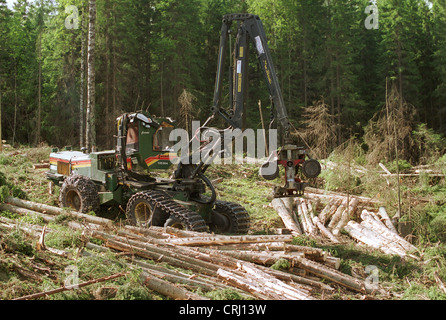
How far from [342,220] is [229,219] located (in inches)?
140

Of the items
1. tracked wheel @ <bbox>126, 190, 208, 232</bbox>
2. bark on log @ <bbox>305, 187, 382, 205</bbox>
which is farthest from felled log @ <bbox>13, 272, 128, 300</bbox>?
bark on log @ <bbox>305, 187, 382, 205</bbox>

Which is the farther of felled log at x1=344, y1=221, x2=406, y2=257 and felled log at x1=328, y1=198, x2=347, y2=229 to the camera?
felled log at x1=328, y1=198, x2=347, y2=229

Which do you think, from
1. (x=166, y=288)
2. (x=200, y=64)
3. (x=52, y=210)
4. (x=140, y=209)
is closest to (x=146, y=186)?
(x=140, y=209)

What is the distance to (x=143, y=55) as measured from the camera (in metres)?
34.5

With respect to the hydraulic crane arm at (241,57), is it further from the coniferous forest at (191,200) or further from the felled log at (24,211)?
the felled log at (24,211)

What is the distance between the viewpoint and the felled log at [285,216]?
38.2ft

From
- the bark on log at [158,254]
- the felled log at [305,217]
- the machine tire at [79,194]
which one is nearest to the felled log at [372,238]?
the felled log at [305,217]

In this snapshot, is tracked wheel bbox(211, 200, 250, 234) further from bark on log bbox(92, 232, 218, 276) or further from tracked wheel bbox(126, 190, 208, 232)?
bark on log bbox(92, 232, 218, 276)

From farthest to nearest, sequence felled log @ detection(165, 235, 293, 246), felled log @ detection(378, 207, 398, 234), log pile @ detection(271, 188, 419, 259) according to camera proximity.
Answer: felled log @ detection(378, 207, 398, 234) → log pile @ detection(271, 188, 419, 259) → felled log @ detection(165, 235, 293, 246)

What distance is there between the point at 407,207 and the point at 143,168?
693 centimetres

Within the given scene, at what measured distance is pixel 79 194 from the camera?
11.5 meters

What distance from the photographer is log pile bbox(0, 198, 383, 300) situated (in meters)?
6.67

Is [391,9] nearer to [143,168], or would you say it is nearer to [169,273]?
[143,168]

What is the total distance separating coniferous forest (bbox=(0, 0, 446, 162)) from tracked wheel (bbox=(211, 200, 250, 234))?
19.2 m
